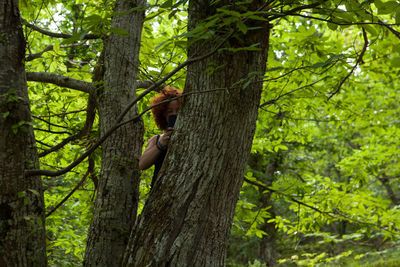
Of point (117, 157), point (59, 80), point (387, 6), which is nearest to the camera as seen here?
point (387, 6)

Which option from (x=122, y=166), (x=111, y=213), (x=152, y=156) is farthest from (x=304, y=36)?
(x=111, y=213)

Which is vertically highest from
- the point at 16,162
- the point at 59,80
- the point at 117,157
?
the point at 59,80

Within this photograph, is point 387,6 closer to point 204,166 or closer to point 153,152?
point 204,166

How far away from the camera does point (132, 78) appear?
2746 mm

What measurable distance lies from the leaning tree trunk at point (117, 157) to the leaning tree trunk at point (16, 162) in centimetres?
59

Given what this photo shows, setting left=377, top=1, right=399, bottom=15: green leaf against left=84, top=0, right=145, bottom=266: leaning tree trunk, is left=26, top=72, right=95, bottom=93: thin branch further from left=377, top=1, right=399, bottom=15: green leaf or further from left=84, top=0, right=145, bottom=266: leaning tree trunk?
left=377, top=1, right=399, bottom=15: green leaf

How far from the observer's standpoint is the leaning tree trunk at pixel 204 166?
1736 mm

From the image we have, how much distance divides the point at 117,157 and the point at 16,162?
85cm

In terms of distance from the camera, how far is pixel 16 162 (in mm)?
1724

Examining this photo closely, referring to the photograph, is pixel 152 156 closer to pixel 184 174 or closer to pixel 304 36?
pixel 184 174

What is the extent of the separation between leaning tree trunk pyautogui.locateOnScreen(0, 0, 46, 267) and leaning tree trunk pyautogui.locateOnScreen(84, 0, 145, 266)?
1.92 feet

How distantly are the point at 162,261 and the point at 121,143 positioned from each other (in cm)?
112

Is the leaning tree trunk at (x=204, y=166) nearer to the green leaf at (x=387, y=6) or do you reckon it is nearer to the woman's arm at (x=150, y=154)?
the woman's arm at (x=150, y=154)

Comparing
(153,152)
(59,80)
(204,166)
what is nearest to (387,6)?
(204,166)
